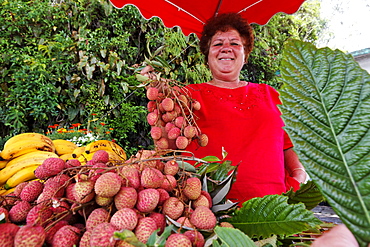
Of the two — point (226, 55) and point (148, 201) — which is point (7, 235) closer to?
point (148, 201)

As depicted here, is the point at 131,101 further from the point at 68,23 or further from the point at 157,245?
the point at 157,245

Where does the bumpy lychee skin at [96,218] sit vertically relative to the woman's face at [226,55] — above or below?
below

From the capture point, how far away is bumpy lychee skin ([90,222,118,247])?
32 cm

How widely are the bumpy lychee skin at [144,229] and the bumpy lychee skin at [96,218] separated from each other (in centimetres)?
5

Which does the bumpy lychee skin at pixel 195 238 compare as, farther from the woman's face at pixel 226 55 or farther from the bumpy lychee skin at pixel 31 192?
the woman's face at pixel 226 55

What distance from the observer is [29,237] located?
0.32 m

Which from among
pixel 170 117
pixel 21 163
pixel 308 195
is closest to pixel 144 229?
pixel 308 195

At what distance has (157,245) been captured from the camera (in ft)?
0.96

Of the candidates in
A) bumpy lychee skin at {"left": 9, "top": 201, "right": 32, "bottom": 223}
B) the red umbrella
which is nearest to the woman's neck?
the red umbrella

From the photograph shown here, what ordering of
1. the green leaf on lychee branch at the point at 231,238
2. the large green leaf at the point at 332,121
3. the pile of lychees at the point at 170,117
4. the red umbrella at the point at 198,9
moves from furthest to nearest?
the red umbrella at the point at 198,9, the pile of lychees at the point at 170,117, the green leaf on lychee branch at the point at 231,238, the large green leaf at the point at 332,121

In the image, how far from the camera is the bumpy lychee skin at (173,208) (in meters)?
0.41

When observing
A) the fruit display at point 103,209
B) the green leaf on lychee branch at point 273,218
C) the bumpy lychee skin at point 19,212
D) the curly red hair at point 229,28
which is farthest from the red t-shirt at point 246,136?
the bumpy lychee skin at point 19,212

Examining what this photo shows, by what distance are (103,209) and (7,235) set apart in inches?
5.0

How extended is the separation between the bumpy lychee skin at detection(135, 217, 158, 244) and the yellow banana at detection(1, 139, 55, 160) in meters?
1.18
